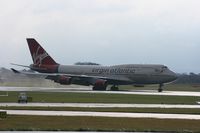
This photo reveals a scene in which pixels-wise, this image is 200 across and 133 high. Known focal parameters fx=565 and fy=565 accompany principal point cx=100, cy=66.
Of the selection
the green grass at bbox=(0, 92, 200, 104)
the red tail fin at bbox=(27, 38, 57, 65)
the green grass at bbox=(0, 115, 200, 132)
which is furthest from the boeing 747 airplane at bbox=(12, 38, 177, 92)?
the green grass at bbox=(0, 115, 200, 132)

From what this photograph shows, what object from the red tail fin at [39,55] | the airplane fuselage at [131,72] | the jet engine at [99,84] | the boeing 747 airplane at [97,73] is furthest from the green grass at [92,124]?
the red tail fin at [39,55]

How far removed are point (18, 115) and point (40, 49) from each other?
64.8 meters

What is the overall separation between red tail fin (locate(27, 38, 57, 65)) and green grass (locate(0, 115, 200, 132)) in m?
64.5

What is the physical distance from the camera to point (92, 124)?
25.5 meters

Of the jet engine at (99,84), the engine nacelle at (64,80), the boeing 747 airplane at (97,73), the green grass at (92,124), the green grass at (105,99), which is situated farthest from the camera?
the jet engine at (99,84)

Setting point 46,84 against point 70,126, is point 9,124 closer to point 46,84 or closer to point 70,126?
point 70,126

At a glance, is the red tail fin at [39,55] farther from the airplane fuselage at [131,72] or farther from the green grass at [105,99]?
the green grass at [105,99]

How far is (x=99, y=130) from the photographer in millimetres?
23078

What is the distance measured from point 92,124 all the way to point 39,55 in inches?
2723

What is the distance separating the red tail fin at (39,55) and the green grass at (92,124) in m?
64.5

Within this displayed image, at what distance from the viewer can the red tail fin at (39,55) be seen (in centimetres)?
9362

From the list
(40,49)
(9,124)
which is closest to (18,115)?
(9,124)

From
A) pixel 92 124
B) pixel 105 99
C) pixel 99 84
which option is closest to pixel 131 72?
pixel 99 84

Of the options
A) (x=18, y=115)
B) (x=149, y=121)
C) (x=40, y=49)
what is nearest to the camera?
(x=149, y=121)
